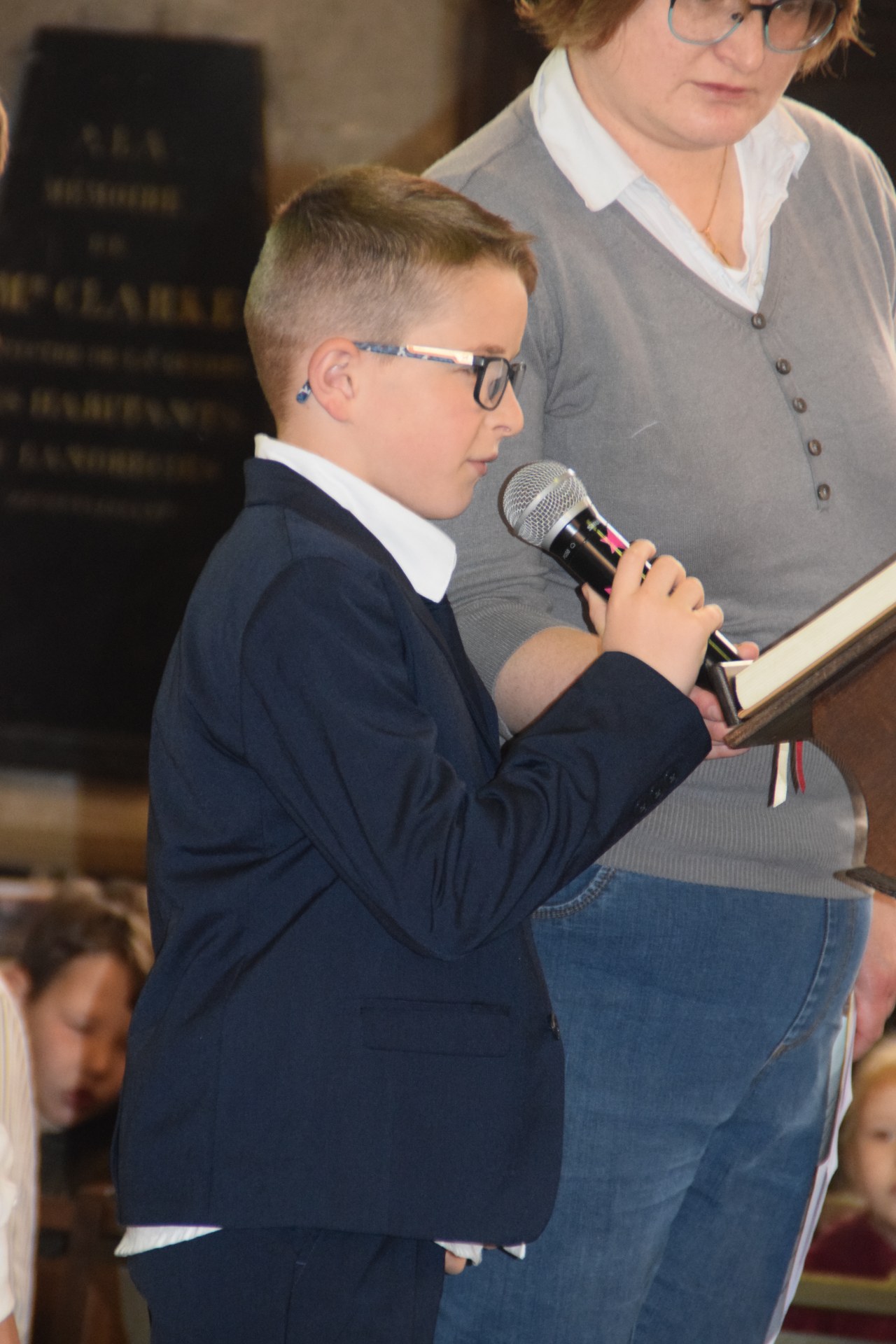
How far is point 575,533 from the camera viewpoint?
98cm

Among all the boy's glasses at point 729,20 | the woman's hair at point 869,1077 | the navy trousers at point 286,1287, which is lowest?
the woman's hair at point 869,1077

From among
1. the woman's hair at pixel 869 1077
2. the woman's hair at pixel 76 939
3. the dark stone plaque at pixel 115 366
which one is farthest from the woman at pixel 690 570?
the dark stone plaque at pixel 115 366

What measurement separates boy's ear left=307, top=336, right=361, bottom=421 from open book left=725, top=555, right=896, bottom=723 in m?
0.34

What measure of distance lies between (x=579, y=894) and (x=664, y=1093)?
0.16m

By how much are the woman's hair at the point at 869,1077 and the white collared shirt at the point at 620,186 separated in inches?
56.8

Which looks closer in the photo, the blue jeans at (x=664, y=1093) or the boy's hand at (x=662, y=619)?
the boy's hand at (x=662, y=619)

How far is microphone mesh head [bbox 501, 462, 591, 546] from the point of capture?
38.8 inches

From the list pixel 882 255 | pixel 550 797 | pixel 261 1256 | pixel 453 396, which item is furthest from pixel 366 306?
pixel 261 1256

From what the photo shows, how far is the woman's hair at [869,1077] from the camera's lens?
7.25 feet

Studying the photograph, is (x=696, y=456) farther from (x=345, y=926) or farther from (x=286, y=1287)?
(x=286, y=1287)

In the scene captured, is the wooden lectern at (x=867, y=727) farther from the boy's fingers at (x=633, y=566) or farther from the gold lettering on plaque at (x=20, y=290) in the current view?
the gold lettering on plaque at (x=20, y=290)

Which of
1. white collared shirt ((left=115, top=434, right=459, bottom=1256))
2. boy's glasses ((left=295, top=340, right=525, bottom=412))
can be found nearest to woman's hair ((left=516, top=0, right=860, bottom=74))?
boy's glasses ((left=295, top=340, right=525, bottom=412))

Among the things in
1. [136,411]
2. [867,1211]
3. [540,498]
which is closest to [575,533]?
[540,498]

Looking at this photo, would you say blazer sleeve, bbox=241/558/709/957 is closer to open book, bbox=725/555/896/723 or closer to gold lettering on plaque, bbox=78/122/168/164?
open book, bbox=725/555/896/723
